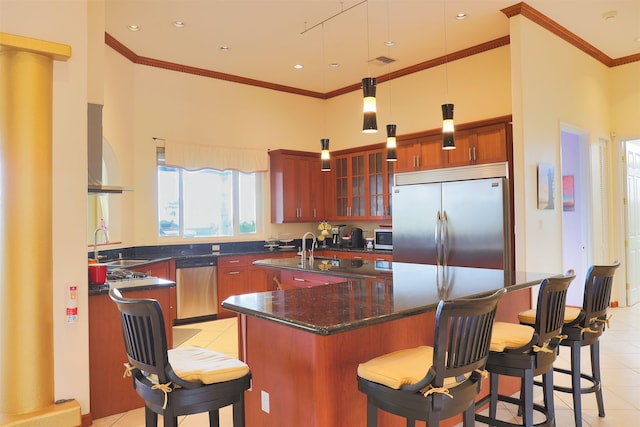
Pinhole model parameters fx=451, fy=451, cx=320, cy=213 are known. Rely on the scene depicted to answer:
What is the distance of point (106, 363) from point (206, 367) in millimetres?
1605

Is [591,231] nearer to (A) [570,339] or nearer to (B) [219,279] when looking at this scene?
(A) [570,339]

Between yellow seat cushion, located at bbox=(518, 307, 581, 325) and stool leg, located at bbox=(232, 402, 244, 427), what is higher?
yellow seat cushion, located at bbox=(518, 307, 581, 325)

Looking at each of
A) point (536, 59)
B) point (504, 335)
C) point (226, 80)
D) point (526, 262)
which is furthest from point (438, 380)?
point (226, 80)

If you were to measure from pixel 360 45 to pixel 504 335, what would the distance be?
427cm

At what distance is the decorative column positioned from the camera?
8.96ft

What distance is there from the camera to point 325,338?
82.1 inches

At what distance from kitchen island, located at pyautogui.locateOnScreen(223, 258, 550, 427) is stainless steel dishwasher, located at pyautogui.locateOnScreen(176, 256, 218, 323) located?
351 cm

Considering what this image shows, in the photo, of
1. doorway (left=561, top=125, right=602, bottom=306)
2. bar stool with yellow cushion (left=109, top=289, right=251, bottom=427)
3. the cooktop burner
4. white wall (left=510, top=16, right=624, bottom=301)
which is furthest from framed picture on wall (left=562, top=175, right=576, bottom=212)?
bar stool with yellow cushion (left=109, top=289, right=251, bottom=427)

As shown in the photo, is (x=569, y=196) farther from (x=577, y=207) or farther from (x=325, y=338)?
(x=325, y=338)

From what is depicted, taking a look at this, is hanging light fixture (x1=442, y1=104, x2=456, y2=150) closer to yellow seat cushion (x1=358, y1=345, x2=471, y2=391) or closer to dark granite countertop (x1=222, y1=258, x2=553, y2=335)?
dark granite countertop (x1=222, y1=258, x2=553, y2=335)

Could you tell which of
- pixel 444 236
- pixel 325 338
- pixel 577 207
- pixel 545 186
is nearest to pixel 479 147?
pixel 545 186

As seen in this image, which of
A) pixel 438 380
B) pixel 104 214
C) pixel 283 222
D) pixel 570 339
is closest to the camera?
pixel 438 380

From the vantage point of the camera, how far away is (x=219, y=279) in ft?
20.2

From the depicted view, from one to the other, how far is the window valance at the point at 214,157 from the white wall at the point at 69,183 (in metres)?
3.18
